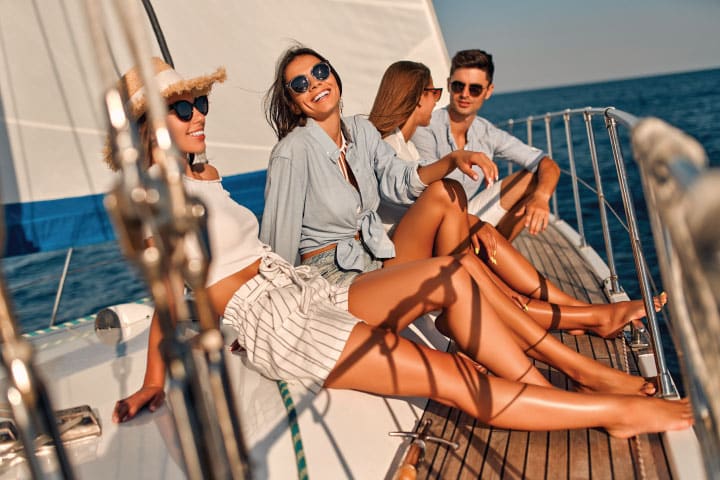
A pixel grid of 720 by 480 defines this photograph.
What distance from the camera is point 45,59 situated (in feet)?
10.9

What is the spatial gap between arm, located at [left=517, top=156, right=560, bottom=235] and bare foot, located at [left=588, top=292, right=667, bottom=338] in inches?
14.6

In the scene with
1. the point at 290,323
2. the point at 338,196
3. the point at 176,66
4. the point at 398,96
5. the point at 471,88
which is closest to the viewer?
the point at 290,323

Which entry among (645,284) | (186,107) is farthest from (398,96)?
(645,284)

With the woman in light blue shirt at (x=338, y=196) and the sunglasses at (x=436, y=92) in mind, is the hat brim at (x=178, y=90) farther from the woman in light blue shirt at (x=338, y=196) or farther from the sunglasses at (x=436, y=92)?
the sunglasses at (x=436, y=92)

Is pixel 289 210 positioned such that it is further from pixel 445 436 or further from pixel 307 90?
pixel 445 436

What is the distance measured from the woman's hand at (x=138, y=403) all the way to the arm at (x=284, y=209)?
610 millimetres

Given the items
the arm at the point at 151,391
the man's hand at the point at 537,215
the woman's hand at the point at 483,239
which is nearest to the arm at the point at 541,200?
the man's hand at the point at 537,215

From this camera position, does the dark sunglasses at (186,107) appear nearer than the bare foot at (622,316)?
Yes

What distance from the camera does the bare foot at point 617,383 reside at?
1.92 m

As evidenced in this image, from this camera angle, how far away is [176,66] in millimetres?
3988

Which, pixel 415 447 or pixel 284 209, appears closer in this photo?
pixel 415 447

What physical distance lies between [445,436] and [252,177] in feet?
6.99

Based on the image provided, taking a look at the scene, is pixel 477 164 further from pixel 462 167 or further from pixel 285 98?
pixel 285 98

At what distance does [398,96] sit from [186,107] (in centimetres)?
129
